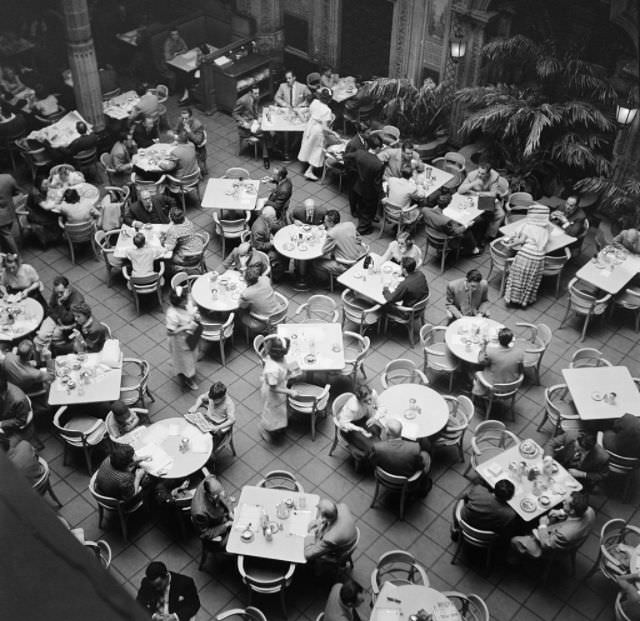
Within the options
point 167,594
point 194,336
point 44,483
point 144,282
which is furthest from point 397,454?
point 144,282

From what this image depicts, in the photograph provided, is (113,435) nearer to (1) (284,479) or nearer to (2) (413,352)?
(1) (284,479)

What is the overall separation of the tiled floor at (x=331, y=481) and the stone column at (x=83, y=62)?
145 inches

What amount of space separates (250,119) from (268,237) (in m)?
4.46

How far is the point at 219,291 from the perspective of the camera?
11.5m

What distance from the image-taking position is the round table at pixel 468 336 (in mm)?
10531

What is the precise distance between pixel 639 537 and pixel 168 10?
51.4 ft

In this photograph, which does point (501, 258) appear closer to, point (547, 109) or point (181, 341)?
point (547, 109)

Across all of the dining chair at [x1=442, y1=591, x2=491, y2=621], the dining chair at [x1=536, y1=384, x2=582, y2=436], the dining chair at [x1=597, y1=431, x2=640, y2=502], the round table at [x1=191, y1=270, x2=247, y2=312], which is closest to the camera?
the dining chair at [x1=442, y1=591, x2=491, y2=621]

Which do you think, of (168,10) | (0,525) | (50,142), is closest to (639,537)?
(0,525)

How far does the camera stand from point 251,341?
38.9 feet

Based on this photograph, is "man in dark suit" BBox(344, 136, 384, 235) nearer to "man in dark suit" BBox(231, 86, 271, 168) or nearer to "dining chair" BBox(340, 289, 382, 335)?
"man in dark suit" BBox(231, 86, 271, 168)

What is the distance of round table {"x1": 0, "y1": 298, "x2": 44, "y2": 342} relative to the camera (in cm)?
1070

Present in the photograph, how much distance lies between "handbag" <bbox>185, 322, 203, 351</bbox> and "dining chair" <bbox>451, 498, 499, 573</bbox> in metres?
4.12

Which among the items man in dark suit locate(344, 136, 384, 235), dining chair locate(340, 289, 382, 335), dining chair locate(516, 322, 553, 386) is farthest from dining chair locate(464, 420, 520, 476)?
man in dark suit locate(344, 136, 384, 235)
